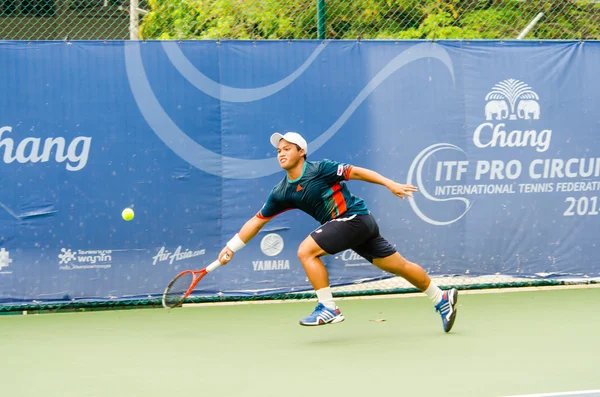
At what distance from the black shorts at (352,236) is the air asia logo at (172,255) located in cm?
192

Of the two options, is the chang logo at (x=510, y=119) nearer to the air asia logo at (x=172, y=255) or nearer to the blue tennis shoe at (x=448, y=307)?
the blue tennis shoe at (x=448, y=307)

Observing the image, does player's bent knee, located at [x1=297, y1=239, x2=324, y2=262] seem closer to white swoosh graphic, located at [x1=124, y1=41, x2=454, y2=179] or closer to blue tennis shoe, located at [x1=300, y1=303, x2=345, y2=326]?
blue tennis shoe, located at [x1=300, y1=303, x2=345, y2=326]

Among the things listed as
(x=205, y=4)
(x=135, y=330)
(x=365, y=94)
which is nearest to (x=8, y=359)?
(x=135, y=330)

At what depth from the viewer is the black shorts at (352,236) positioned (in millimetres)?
6133

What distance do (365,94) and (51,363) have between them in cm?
386

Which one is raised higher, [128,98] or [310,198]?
[128,98]

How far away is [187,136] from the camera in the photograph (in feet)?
25.6

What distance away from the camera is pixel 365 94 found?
26.8ft

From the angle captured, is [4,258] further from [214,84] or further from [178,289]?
[214,84]

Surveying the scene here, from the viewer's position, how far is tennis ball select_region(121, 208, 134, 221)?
7.65 metres

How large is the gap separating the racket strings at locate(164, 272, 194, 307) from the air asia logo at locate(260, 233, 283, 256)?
111cm

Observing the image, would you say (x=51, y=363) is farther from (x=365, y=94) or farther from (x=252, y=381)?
(x=365, y=94)

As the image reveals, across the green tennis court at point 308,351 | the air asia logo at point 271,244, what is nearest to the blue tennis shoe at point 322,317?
the green tennis court at point 308,351

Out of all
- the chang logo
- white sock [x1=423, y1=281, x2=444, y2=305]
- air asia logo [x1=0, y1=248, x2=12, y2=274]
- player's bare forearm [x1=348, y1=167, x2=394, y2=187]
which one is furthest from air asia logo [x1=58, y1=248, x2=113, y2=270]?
the chang logo
